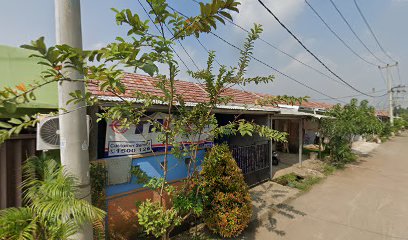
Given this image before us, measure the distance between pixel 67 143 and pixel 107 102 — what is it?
5.08ft

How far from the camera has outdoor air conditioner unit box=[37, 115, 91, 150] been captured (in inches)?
123

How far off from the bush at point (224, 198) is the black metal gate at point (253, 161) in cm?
225

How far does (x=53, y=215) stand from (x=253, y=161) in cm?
643

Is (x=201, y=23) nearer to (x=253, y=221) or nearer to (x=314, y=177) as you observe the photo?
(x=253, y=221)

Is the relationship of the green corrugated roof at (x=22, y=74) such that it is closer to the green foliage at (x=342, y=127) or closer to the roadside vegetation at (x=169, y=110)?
the roadside vegetation at (x=169, y=110)

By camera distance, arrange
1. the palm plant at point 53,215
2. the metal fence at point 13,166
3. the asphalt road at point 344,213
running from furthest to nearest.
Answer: the asphalt road at point 344,213
the metal fence at point 13,166
the palm plant at point 53,215

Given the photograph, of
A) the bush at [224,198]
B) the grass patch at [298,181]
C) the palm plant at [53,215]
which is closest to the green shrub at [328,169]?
the grass patch at [298,181]

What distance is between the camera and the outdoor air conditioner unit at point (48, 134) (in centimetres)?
313

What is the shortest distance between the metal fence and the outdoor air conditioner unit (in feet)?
2.11

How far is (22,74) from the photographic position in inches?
145

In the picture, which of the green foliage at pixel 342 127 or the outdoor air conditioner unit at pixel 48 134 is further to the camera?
the green foliage at pixel 342 127

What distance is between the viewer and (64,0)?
86.7 inches

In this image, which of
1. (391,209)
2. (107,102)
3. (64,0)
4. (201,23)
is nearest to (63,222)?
(107,102)

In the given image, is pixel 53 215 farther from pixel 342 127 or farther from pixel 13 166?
pixel 342 127
